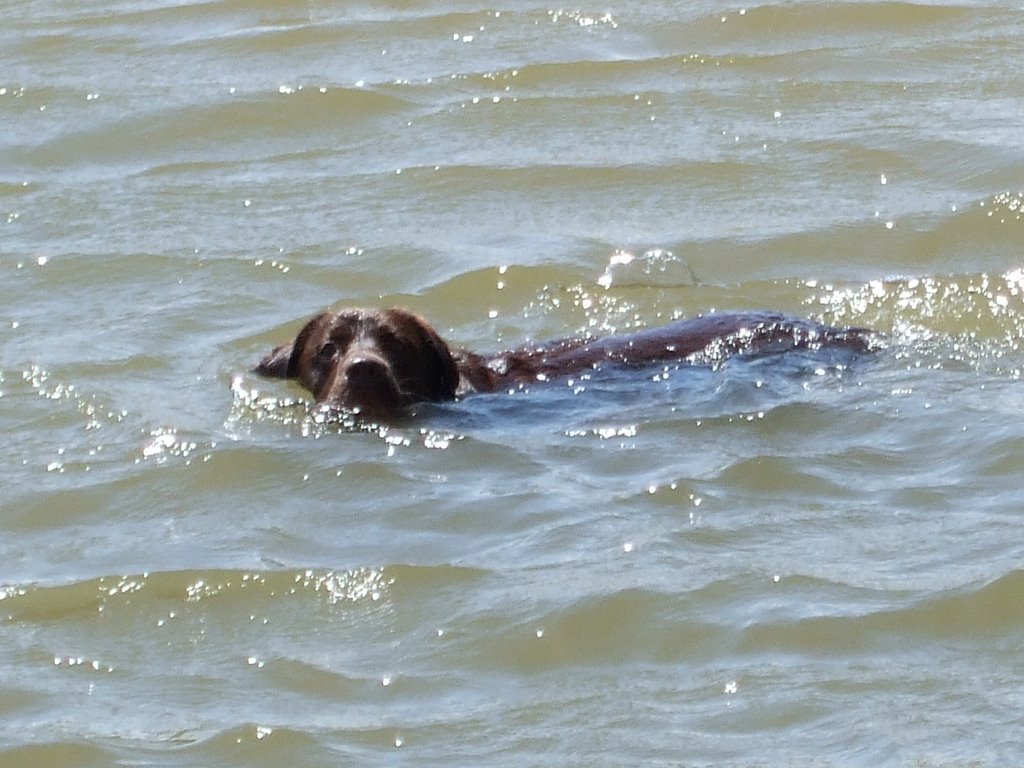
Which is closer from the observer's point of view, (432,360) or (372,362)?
(372,362)

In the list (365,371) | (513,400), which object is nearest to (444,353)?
(513,400)

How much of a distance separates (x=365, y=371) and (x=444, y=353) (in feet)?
1.48

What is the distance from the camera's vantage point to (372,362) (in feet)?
29.0

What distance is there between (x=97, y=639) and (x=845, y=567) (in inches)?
88.6

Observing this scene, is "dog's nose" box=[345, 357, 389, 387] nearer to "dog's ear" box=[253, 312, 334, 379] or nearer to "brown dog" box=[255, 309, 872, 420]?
"brown dog" box=[255, 309, 872, 420]

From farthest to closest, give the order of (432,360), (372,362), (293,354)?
(293,354) < (432,360) < (372,362)

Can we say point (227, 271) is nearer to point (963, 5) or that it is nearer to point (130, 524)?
point (130, 524)

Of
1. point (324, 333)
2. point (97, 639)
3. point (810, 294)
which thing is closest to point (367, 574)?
point (97, 639)

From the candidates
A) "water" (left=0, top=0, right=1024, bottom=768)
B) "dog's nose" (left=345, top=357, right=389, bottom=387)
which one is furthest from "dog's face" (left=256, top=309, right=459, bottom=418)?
"water" (left=0, top=0, right=1024, bottom=768)

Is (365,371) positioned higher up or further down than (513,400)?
higher up

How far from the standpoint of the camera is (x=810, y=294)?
1070 centimetres

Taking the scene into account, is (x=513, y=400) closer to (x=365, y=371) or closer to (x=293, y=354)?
(x=365, y=371)

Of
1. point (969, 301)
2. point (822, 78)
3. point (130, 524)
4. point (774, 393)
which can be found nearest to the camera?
point (130, 524)

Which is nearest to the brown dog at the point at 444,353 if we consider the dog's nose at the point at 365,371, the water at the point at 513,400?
the dog's nose at the point at 365,371
